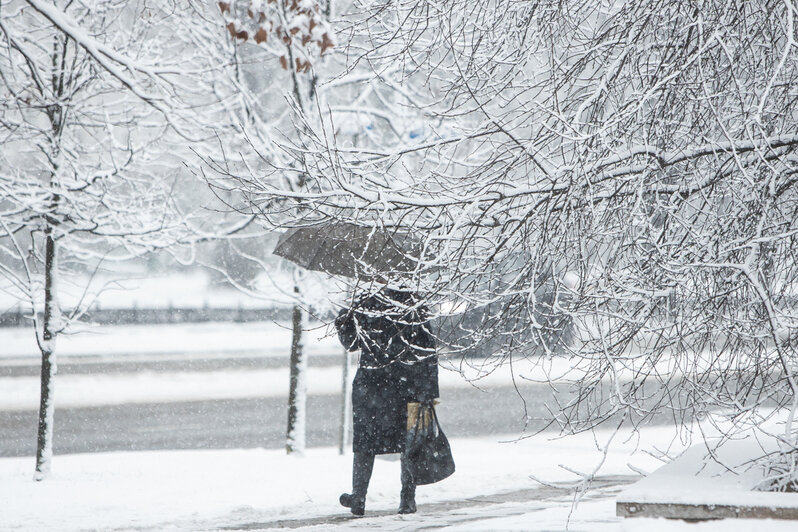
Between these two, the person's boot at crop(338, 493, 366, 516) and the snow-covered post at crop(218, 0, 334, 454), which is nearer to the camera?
the snow-covered post at crop(218, 0, 334, 454)

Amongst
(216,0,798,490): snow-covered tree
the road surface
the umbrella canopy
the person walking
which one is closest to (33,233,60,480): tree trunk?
the road surface

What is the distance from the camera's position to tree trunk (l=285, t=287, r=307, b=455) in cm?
860

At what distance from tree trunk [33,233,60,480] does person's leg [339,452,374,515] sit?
Answer: 3.43 m

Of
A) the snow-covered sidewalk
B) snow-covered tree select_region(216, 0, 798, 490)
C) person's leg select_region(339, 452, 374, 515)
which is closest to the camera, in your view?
snow-covered tree select_region(216, 0, 798, 490)

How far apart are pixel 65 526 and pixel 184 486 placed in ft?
4.89

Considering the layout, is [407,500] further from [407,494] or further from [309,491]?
[309,491]

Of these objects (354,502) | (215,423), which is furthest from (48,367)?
(215,423)

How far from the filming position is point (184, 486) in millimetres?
7086

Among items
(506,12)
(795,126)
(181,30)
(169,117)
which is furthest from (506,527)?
(181,30)

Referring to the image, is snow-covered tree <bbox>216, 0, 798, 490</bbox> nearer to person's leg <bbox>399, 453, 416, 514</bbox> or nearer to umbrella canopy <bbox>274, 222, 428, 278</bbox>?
umbrella canopy <bbox>274, 222, 428, 278</bbox>

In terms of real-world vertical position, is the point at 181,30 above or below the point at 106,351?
above

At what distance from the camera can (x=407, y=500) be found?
5.81m

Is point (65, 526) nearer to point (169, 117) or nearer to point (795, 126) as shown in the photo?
point (169, 117)

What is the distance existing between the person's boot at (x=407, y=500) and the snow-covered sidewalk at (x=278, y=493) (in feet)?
0.33
